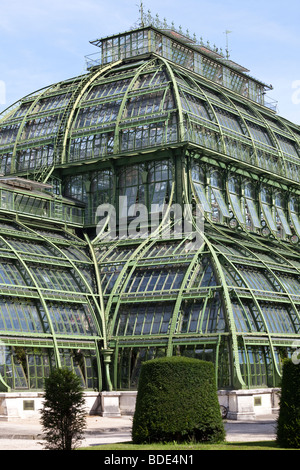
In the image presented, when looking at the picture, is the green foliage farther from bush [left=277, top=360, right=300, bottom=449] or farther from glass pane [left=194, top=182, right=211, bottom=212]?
glass pane [left=194, top=182, right=211, bottom=212]

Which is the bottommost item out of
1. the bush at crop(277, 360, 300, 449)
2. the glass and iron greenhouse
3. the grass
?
the grass

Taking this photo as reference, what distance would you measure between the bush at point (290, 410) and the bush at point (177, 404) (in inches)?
108

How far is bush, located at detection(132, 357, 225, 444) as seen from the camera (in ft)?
106

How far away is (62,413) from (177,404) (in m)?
5.01

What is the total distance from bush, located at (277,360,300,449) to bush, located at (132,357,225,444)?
8.98 ft

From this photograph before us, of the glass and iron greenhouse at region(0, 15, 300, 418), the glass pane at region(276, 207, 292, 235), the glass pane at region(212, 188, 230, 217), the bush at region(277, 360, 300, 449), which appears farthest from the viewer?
the glass pane at region(276, 207, 292, 235)

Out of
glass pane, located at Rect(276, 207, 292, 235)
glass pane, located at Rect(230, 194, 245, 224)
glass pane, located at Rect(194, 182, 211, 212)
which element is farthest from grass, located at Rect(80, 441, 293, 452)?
glass pane, located at Rect(276, 207, 292, 235)

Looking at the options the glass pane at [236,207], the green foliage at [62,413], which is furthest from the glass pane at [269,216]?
the green foliage at [62,413]

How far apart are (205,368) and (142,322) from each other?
81.5 ft

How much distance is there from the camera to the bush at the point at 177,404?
32.3 metres

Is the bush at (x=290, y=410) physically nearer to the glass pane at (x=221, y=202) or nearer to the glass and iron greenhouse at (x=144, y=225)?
the glass and iron greenhouse at (x=144, y=225)

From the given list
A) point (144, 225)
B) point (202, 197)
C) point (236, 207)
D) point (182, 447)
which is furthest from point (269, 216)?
point (182, 447)
